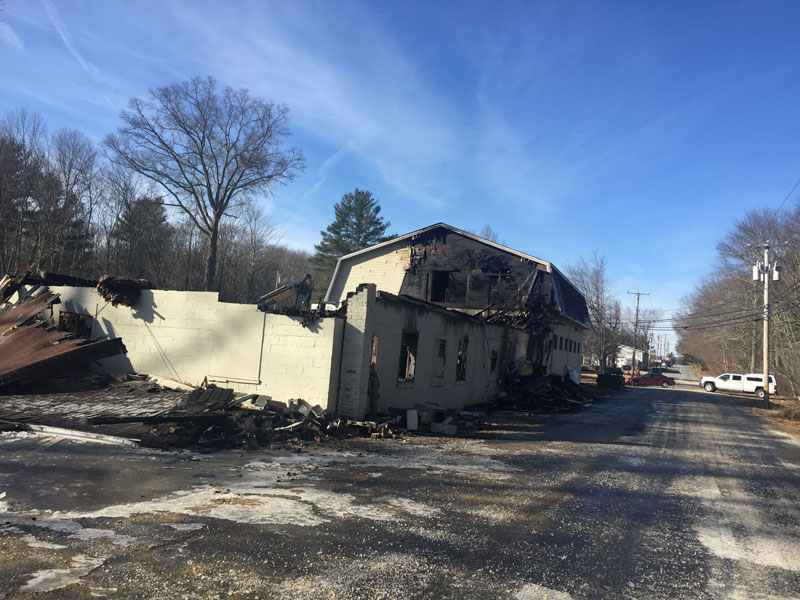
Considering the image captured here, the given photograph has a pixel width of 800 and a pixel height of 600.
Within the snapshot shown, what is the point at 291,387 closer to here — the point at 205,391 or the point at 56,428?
the point at 205,391

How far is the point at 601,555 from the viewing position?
4695 millimetres

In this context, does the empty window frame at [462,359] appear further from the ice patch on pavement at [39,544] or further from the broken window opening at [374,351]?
the ice patch on pavement at [39,544]

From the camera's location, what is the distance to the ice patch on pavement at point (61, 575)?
354 cm

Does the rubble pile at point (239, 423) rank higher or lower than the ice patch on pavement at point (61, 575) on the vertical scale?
higher

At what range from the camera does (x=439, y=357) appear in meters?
15.8

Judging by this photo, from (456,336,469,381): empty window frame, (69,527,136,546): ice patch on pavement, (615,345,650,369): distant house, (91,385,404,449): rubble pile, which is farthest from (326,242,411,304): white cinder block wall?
(615,345,650,369): distant house

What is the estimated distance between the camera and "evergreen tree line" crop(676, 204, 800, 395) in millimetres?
33156

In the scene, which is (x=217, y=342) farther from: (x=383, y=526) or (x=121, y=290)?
(x=383, y=526)

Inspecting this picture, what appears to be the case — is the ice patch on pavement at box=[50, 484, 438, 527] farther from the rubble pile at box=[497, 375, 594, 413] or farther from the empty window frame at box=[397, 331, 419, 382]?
the rubble pile at box=[497, 375, 594, 413]

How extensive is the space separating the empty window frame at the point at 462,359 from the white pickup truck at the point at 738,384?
30.7m

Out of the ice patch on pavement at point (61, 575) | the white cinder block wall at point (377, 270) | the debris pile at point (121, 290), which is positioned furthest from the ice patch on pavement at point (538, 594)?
the white cinder block wall at point (377, 270)

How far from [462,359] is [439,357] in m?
2.15

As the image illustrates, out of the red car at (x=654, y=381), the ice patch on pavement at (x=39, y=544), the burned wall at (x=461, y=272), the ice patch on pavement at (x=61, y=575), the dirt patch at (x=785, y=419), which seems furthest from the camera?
the red car at (x=654, y=381)

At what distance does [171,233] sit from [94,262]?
675 cm
